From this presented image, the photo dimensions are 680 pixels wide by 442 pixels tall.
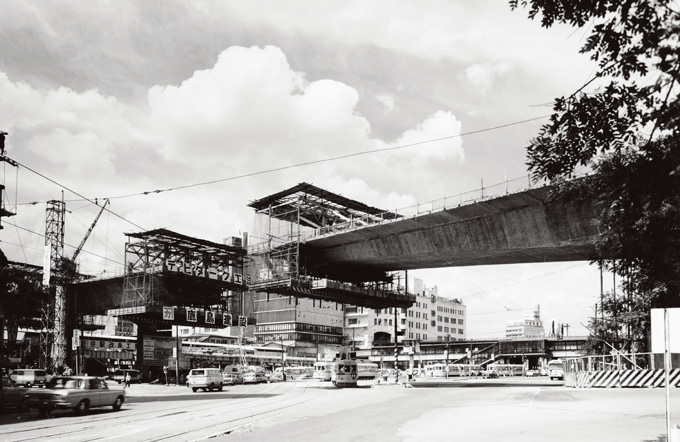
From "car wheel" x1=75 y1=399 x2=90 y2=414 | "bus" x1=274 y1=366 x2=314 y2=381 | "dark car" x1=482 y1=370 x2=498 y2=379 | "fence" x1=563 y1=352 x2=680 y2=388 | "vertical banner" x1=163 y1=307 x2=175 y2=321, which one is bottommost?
"bus" x1=274 y1=366 x2=314 y2=381

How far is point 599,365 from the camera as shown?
55312mm

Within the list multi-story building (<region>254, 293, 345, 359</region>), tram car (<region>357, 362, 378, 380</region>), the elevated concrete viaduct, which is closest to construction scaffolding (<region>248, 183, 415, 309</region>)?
the elevated concrete viaduct

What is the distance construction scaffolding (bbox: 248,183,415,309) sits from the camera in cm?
5938

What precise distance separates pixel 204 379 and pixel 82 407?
24.2 m

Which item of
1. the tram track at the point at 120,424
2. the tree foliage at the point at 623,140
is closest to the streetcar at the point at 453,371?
the tram track at the point at 120,424

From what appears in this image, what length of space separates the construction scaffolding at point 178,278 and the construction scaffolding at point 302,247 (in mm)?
15491

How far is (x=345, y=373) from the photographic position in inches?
2276

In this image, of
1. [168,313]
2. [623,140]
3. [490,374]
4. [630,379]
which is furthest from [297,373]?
[623,140]

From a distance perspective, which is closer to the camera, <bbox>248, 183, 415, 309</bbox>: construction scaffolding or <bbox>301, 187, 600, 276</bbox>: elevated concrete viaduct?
<bbox>301, 187, 600, 276</bbox>: elevated concrete viaduct

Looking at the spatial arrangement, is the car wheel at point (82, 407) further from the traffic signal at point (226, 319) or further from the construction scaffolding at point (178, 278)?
the traffic signal at point (226, 319)

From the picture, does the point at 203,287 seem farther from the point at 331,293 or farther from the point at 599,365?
the point at 599,365

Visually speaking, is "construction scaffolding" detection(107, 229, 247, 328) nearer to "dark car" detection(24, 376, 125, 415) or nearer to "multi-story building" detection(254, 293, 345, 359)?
"dark car" detection(24, 376, 125, 415)

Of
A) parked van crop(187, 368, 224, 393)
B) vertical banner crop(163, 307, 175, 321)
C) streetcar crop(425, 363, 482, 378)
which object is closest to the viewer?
parked van crop(187, 368, 224, 393)

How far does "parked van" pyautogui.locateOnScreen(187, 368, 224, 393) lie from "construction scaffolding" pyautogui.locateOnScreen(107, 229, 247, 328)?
22529 mm
